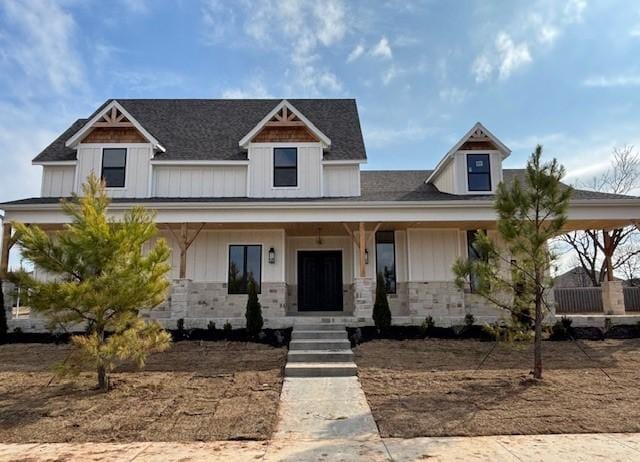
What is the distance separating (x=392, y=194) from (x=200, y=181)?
6.11 m

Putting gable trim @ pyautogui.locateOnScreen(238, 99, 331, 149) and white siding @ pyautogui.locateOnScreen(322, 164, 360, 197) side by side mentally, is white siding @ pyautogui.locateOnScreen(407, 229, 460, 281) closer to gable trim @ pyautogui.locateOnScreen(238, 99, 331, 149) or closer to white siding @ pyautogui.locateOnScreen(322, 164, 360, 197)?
white siding @ pyautogui.locateOnScreen(322, 164, 360, 197)

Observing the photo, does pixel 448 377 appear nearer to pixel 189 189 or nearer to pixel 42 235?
pixel 42 235

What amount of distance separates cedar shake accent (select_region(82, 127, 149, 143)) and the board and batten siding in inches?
6.3

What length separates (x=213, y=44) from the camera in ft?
37.6

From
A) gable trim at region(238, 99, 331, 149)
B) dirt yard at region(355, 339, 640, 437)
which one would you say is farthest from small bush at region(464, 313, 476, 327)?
gable trim at region(238, 99, 331, 149)

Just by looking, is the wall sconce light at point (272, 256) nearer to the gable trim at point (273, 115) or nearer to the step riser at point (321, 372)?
the gable trim at point (273, 115)

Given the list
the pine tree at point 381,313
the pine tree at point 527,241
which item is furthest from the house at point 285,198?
the pine tree at point 527,241

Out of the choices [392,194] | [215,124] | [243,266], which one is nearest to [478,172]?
[392,194]

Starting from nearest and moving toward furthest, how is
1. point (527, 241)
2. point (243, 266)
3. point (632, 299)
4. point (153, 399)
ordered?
1. point (153, 399)
2. point (527, 241)
3. point (243, 266)
4. point (632, 299)

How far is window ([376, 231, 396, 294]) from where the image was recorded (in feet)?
46.1

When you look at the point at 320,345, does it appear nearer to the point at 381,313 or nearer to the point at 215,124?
the point at 381,313

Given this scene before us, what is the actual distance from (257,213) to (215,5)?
5.17 meters

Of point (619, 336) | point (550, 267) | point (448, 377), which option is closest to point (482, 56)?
point (550, 267)

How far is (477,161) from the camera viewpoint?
46.9 feet
